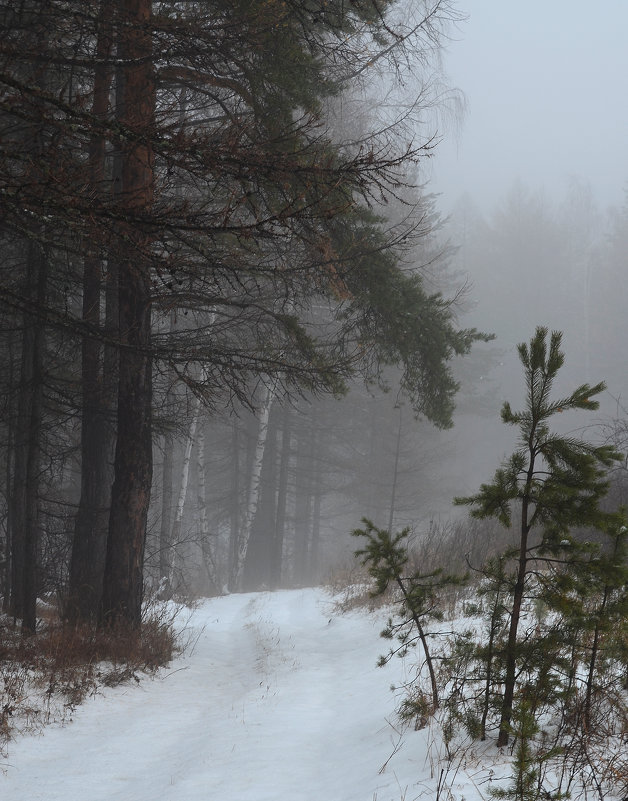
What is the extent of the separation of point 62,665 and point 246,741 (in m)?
2.39

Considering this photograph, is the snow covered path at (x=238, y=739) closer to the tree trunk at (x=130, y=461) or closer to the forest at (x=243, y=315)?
the forest at (x=243, y=315)

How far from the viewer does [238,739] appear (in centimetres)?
561

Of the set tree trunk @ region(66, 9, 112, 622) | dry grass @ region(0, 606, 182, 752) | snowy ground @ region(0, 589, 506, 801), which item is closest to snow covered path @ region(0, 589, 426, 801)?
snowy ground @ region(0, 589, 506, 801)

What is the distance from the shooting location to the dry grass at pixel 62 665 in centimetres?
583

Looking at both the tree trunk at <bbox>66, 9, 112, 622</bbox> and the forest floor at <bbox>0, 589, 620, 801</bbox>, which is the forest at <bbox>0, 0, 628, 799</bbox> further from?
the forest floor at <bbox>0, 589, 620, 801</bbox>

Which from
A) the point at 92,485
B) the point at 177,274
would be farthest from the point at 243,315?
the point at 92,485

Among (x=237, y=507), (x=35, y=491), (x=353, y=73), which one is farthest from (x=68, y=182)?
(x=237, y=507)

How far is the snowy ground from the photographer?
441cm

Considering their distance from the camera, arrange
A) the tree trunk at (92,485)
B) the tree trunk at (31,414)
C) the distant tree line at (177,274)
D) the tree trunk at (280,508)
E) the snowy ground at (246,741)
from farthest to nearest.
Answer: the tree trunk at (280,508), the tree trunk at (92,485), the tree trunk at (31,414), the distant tree line at (177,274), the snowy ground at (246,741)

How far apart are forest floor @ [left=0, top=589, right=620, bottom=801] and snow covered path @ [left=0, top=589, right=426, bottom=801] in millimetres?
14

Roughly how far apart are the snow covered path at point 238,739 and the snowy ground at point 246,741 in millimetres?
13

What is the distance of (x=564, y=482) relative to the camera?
4.27m

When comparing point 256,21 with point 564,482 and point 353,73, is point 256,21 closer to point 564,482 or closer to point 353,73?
point 353,73

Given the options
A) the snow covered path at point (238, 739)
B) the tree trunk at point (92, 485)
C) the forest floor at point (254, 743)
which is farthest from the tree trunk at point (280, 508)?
the forest floor at point (254, 743)
